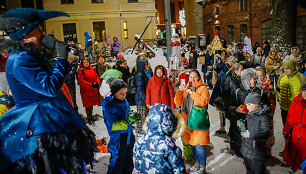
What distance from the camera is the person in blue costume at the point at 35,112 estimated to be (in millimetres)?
1685

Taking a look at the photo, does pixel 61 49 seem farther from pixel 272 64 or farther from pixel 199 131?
pixel 272 64

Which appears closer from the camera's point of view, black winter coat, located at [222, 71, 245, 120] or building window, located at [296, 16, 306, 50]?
black winter coat, located at [222, 71, 245, 120]

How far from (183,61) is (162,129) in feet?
31.8

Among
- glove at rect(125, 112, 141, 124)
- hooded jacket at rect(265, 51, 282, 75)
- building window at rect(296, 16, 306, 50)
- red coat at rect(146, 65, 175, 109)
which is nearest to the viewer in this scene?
glove at rect(125, 112, 141, 124)

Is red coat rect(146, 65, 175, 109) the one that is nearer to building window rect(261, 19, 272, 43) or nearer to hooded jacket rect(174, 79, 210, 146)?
Answer: hooded jacket rect(174, 79, 210, 146)

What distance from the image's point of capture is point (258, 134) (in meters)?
3.34

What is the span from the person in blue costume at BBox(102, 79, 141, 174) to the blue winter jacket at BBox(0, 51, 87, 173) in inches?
68.2

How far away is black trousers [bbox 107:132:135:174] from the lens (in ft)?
11.8

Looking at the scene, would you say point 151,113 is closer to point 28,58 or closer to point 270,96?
point 28,58

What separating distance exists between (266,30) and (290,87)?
21926 millimetres

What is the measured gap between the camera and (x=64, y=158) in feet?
5.81

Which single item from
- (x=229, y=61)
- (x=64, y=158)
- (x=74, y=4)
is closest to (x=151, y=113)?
(x=64, y=158)

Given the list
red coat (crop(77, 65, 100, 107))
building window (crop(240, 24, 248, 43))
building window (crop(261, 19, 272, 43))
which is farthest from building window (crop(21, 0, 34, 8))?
building window (crop(261, 19, 272, 43))

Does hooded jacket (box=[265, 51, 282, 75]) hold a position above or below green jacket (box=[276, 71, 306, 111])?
above
